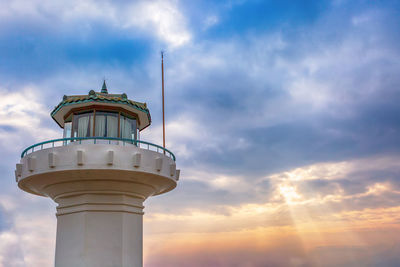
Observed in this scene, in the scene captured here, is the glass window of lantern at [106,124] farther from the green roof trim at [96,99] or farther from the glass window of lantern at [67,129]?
the glass window of lantern at [67,129]

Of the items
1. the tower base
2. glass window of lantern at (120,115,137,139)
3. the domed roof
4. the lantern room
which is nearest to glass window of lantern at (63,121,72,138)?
the lantern room

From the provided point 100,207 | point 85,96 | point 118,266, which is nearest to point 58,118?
point 85,96

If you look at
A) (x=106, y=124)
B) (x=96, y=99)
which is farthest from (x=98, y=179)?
(x=96, y=99)

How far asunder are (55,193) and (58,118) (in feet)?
14.5

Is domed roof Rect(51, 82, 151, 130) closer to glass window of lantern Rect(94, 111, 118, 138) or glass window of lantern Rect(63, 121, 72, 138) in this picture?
glass window of lantern Rect(63, 121, 72, 138)

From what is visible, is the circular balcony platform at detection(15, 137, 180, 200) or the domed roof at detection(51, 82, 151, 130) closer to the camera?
the circular balcony platform at detection(15, 137, 180, 200)

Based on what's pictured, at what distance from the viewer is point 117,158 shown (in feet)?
58.6

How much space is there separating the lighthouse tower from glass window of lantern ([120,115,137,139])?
0.05m

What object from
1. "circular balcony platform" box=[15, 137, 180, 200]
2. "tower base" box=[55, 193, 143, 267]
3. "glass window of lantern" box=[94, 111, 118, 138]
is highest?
"glass window of lantern" box=[94, 111, 118, 138]

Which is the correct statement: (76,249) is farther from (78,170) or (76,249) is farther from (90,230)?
(78,170)

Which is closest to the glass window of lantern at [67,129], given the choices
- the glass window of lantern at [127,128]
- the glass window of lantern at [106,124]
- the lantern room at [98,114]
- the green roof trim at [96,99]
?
the lantern room at [98,114]

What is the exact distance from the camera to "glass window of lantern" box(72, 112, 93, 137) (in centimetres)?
2020

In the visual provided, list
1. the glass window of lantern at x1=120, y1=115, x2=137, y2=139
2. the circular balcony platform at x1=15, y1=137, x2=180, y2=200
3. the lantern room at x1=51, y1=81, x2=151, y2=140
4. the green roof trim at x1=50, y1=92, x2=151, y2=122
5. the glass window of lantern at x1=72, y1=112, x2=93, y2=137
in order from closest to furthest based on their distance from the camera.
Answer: the circular balcony platform at x1=15, y1=137, x2=180, y2=200 → the green roof trim at x1=50, y1=92, x2=151, y2=122 → the lantern room at x1=51, y1=81, x2=151, y2=140 → the glass window of lantern at x1=72, y1=112, x2=93, y2=137 → the glass window of lantern at x1=120, y1=115, x2=137, y2=139

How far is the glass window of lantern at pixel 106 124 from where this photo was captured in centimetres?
2014
